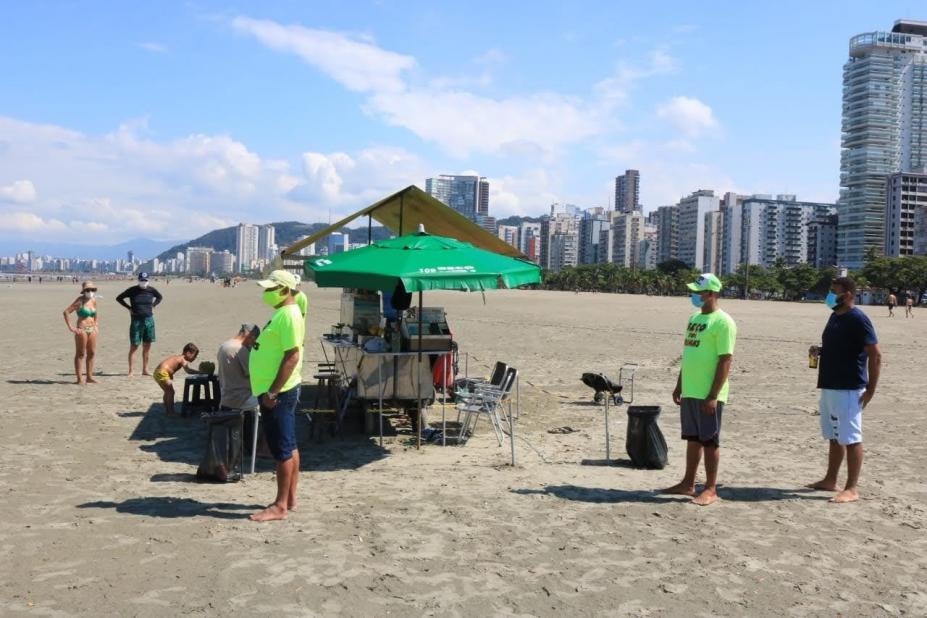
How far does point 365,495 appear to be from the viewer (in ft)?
19.5

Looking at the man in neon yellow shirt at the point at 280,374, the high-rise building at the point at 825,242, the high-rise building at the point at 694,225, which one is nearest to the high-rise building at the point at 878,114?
the high-rise building at the point at 825,242

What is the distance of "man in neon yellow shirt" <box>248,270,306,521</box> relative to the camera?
16.6 feet

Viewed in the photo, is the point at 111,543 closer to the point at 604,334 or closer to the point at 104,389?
the point at 104,389

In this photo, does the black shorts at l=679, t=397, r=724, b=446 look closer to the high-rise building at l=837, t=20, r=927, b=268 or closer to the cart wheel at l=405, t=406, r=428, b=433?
the cart wheel at l=405, t=406, r=428, b=433

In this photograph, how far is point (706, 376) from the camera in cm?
566

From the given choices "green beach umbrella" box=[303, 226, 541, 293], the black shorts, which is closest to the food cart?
"green beach umbrella" box=[303, 226, 541, 293]

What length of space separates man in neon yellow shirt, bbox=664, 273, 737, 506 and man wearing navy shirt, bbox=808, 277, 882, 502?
0.92 meters

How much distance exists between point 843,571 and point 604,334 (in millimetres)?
19868

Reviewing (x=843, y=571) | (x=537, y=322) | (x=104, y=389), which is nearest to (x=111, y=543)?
(x=843, y=571)

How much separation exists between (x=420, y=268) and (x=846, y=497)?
13.3ft

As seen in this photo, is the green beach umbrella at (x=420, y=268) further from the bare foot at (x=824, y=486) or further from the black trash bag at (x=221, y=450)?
the bare foot at (x=824, y=486)

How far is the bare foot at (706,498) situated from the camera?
5.79 meters

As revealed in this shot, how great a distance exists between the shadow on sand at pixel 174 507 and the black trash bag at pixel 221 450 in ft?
1.64

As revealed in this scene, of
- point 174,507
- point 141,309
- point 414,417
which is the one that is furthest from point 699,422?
point 141,309
